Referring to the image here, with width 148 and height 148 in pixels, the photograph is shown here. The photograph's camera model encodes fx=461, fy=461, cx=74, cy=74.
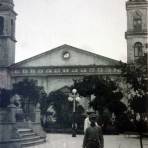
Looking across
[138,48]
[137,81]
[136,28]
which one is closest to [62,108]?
[138,48]

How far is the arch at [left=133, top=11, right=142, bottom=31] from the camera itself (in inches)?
1435

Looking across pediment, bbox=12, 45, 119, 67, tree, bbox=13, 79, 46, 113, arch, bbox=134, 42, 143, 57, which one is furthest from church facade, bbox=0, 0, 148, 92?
tree, bbox=13, 79, 46, 113

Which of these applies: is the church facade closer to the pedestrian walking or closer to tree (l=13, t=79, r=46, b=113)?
tree (l=13, t=79, r=46, b=113)

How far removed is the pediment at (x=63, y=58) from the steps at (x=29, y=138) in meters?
22.0

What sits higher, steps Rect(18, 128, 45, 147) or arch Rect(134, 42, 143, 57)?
arch Rect(134, 42, 143, 57)

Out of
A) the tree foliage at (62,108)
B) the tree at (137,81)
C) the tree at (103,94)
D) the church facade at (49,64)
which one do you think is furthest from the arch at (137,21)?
the tree at (137,81)

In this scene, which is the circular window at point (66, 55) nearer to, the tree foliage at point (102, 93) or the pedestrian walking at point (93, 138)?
the tree foliage at point (102, 93)

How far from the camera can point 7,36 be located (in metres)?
40.0

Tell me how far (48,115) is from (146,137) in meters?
13.4

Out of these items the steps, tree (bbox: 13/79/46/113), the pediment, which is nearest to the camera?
the steps

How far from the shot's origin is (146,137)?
24266 millimetres

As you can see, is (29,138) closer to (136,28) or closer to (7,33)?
(136,28)

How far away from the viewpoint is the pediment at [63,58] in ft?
134

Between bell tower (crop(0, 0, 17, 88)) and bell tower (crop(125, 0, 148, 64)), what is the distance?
10.1 m
